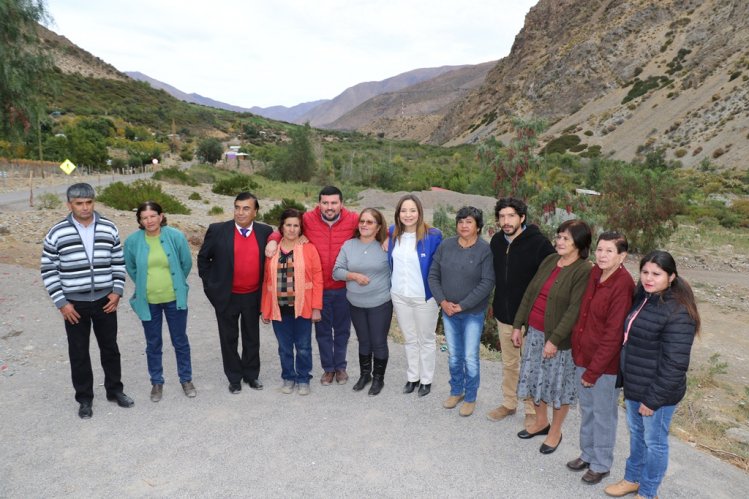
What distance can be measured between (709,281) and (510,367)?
1193 cm

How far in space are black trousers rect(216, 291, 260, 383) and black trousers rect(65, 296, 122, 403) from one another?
0.97 metres

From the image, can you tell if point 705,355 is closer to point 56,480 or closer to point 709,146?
point 56,480

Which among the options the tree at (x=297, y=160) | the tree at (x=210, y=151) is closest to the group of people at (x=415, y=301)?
the tree at (x=297, y=160)

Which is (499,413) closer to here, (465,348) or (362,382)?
(465,348)

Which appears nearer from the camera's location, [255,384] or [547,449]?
[547,449]

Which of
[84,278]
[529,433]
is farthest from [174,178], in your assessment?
[529,433]

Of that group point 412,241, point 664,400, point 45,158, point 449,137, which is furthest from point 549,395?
point 449,137

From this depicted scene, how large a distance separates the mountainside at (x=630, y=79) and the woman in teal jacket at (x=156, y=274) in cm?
4140

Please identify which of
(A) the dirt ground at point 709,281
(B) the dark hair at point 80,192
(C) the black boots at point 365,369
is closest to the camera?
(B) the dark hair at point 80,192

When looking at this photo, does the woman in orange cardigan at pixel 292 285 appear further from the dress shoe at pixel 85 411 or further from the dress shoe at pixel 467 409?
the dress shoe at pixel 85 411

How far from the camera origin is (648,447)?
3.34 meters

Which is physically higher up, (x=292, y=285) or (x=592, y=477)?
(x=292, y=285)

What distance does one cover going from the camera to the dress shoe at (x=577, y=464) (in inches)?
150

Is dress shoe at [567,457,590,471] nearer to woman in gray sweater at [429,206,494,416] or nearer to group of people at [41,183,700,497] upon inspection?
group of people at [41,183,700,497]
